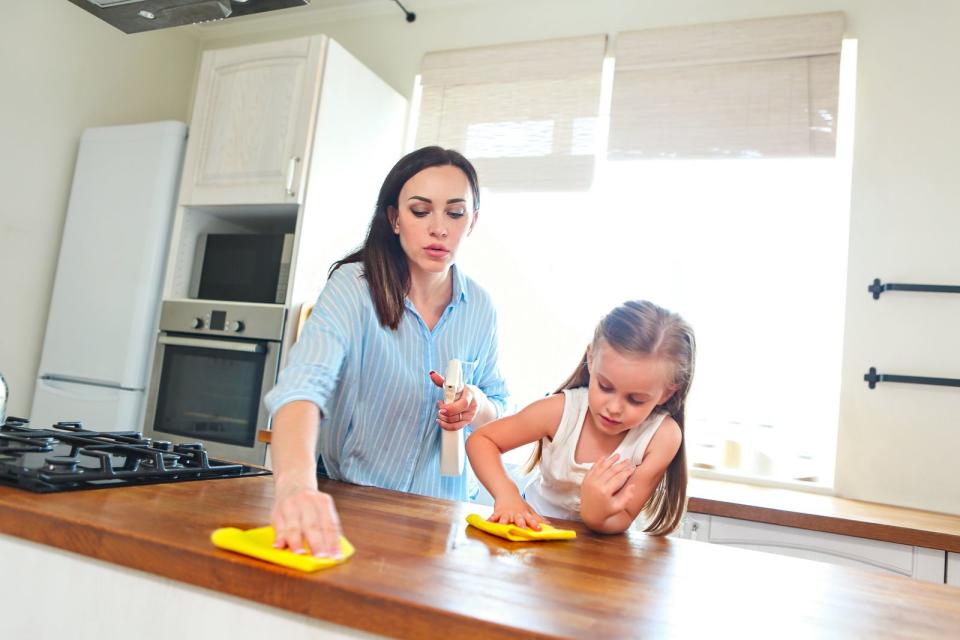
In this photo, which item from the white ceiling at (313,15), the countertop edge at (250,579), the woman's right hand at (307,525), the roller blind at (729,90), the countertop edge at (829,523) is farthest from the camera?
the white ceiling at (313,15)

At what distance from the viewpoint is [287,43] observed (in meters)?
2.76

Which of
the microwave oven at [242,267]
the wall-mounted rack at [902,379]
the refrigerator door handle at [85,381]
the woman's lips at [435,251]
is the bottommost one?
the refrigerator door handle at [85,381]

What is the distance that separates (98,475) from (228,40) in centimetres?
324

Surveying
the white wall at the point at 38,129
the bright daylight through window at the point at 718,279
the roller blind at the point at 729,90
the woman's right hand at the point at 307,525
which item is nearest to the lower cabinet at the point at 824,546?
the bright daylight through window at the point at 718,279

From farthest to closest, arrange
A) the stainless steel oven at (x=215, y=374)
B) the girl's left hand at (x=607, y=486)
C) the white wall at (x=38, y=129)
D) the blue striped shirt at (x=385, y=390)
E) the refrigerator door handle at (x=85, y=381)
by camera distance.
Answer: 1. the white wall at (x=38, y=129)
2. the refrigerator door handle at (x=85, y=381)
3. the stainless steel oven at (x=215, y=374)
4. the blue striped shirt at (x=385, y=390)
5. the girl's left hand at (x=607, y=486)

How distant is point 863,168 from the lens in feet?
8.02

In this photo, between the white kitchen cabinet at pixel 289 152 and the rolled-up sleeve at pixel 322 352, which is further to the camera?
the white kitchen cabinet at pixel 289 152

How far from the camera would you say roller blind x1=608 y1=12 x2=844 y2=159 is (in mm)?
2500

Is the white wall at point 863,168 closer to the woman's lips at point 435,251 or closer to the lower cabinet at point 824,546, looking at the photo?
the lower cabinet at point 824,546

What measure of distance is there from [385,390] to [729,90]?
1896 mm

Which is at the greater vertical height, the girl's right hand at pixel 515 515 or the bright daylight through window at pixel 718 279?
the bright daylight through window at pixel 718 279

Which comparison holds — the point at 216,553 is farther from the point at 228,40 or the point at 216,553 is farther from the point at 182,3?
the point at 228,40

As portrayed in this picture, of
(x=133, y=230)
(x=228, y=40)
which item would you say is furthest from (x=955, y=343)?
(x=228, y=40)

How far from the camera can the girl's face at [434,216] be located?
137 cm
